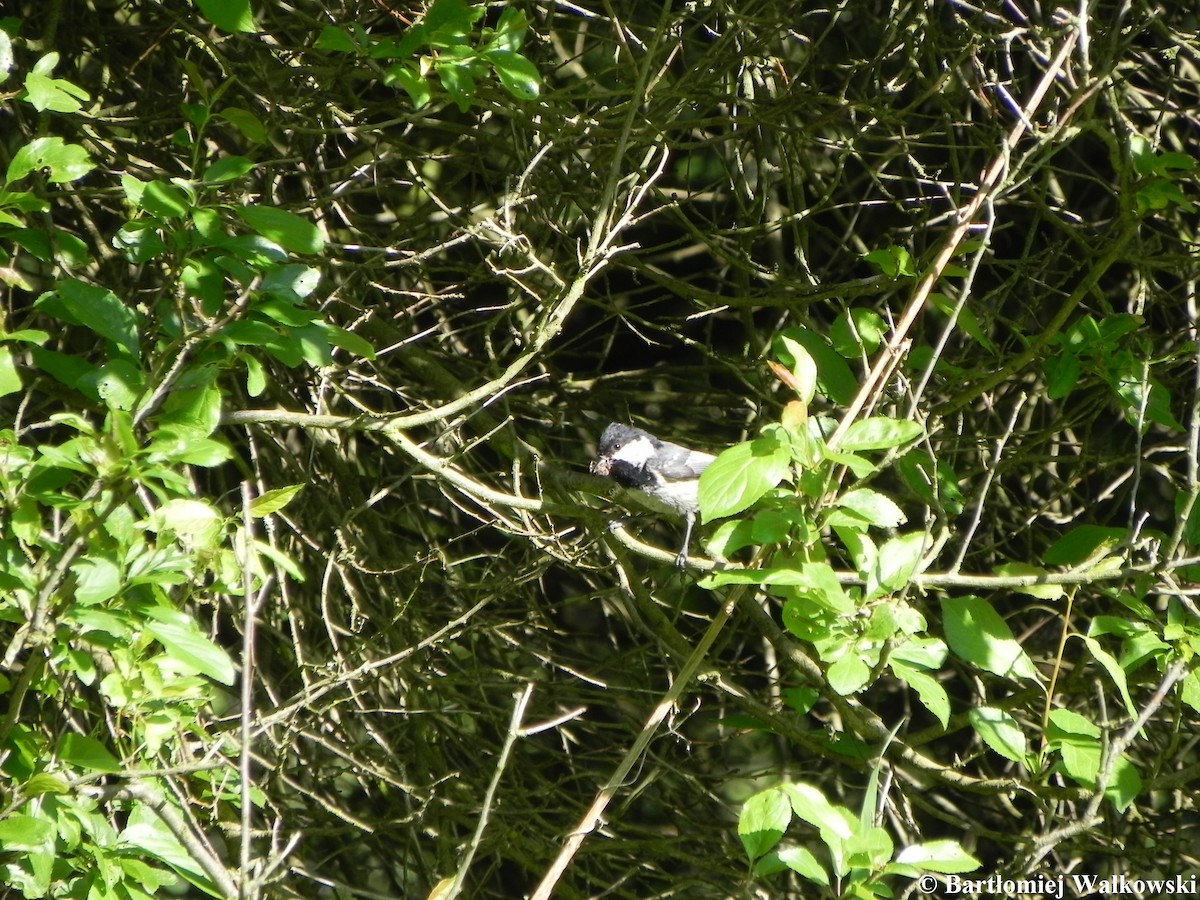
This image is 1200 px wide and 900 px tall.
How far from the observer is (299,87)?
2861 millimetres

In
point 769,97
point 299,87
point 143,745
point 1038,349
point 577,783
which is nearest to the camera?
point 143,745

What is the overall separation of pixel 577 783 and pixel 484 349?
1.33 metres

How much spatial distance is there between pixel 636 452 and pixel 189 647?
1.54 metres

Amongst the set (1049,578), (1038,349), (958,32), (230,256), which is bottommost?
(1049,578)

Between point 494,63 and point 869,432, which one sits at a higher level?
point 494,63

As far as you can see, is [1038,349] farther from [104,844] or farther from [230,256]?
[104,844]

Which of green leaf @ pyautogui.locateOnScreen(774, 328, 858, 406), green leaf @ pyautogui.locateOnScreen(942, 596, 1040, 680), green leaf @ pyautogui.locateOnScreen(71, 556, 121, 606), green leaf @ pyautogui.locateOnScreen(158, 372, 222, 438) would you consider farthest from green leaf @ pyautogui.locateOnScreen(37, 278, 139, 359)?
green leaf @ pyautogui.locateOnScreen(942, 596, 1040, 680)

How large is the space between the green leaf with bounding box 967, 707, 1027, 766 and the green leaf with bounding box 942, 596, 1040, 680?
93 millimetres

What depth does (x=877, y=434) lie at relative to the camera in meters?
1.87

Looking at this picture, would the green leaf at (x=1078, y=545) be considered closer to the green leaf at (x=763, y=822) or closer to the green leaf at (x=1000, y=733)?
the green leaf at (x=1000, y=733)

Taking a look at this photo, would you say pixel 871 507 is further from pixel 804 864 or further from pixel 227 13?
pixel 227 13

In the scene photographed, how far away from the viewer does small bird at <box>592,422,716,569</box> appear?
119 inches

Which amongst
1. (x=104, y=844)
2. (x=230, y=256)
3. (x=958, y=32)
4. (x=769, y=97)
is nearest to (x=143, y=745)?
(x=104, y=844)

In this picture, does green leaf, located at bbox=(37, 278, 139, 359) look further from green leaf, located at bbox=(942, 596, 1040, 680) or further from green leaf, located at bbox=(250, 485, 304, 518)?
green leaf, located at bbox=(942, 596, 1040, 680)
